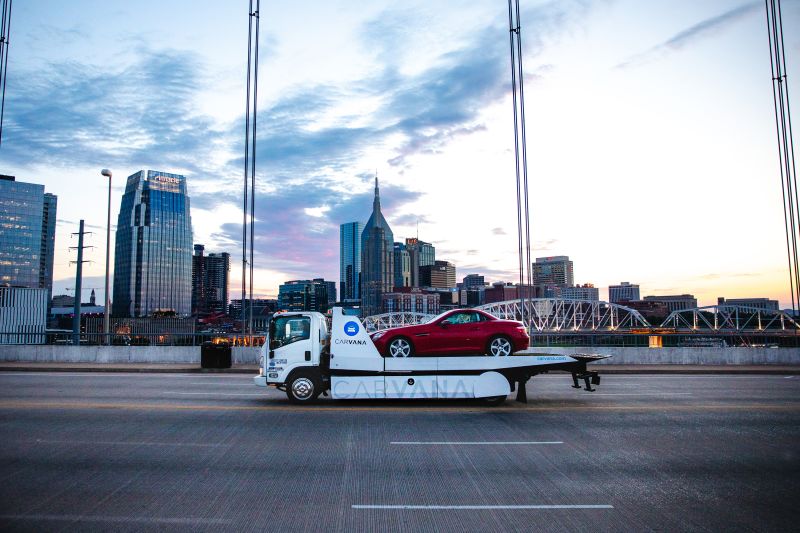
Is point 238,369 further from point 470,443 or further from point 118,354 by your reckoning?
point 470,443

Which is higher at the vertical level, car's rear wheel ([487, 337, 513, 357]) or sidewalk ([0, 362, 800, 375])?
car's rear wheel ([487, 337, 513, 357])

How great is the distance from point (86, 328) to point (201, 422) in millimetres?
177874

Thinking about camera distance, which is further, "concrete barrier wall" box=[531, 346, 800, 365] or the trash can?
"concrete barrier wall" box=[531, 346, 800, 365]

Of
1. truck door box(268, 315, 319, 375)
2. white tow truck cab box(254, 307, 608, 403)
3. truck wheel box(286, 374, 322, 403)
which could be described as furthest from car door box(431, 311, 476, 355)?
truck wheel box(286, 374, 322, 403)

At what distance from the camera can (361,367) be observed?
1376 cm

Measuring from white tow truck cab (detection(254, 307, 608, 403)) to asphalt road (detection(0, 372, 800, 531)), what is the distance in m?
0.51

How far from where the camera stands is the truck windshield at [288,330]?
14023mm

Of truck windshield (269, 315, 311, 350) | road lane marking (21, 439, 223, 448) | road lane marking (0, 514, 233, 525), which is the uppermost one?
truck windshield (269, 315, 311, 350)

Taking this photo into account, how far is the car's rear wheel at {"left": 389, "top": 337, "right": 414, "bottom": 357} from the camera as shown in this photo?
14.1 m

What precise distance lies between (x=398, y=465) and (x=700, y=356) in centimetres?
2364

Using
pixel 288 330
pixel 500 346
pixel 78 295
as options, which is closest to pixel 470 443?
pixel 500 346

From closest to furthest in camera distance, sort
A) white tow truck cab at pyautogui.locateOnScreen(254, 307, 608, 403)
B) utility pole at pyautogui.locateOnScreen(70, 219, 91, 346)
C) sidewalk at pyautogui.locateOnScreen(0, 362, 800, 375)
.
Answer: white tow truck cab at pyautogui.locateOnScreen(254, 307, 608, 403), sidewalk at pyautogui.locateOnScreen(0, 362, 800, 375), utility pole at pyautogui.locateOnScreen(70, 219, 91, 346)

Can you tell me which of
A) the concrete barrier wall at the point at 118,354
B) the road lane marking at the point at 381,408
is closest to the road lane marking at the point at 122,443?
the road lane marking at the point at 381,408

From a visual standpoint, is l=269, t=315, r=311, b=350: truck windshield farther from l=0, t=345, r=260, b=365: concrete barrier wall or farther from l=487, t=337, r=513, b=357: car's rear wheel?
l=0, t=345, r=260, b=365: concrete barrier wall
